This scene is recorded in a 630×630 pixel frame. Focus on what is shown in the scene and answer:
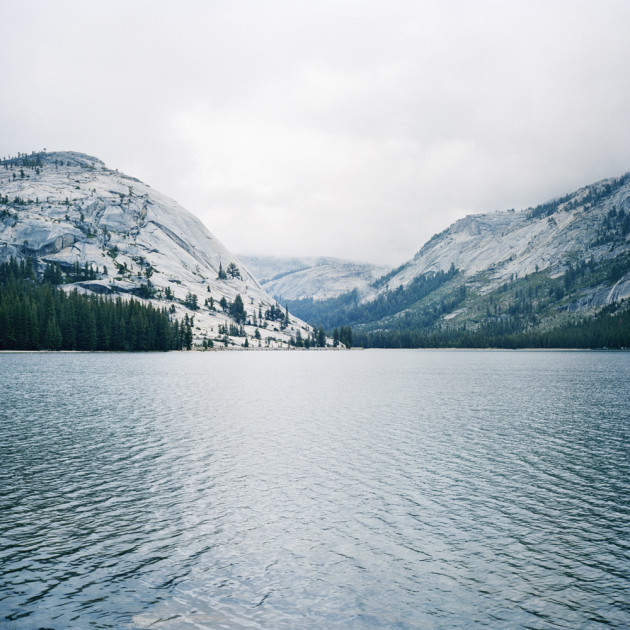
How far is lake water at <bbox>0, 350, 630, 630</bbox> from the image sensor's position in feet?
63.6

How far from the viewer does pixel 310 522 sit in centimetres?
2866

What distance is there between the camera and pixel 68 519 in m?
27.6

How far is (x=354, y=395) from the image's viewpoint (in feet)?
304

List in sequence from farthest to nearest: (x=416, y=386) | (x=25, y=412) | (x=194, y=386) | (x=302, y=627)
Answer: (x=416, y=386)
(x=194, y=386)
(x=25, y=412)
(x=302, y=627)

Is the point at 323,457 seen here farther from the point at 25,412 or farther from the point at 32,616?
the point at 25,412

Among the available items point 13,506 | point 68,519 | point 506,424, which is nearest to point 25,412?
point 13,506

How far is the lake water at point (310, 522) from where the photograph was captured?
63.6 ft

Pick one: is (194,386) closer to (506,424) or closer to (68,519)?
(506,424)

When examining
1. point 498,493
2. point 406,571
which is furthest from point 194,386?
point 406,571

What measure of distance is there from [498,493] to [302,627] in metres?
21.5

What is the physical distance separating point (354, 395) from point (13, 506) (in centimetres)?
6930

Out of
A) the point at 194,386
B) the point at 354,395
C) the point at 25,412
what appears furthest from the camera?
the point at 194,386

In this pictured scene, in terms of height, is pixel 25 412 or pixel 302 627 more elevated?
pixel 25 412

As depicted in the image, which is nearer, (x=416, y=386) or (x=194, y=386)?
(x=194, y=386)
